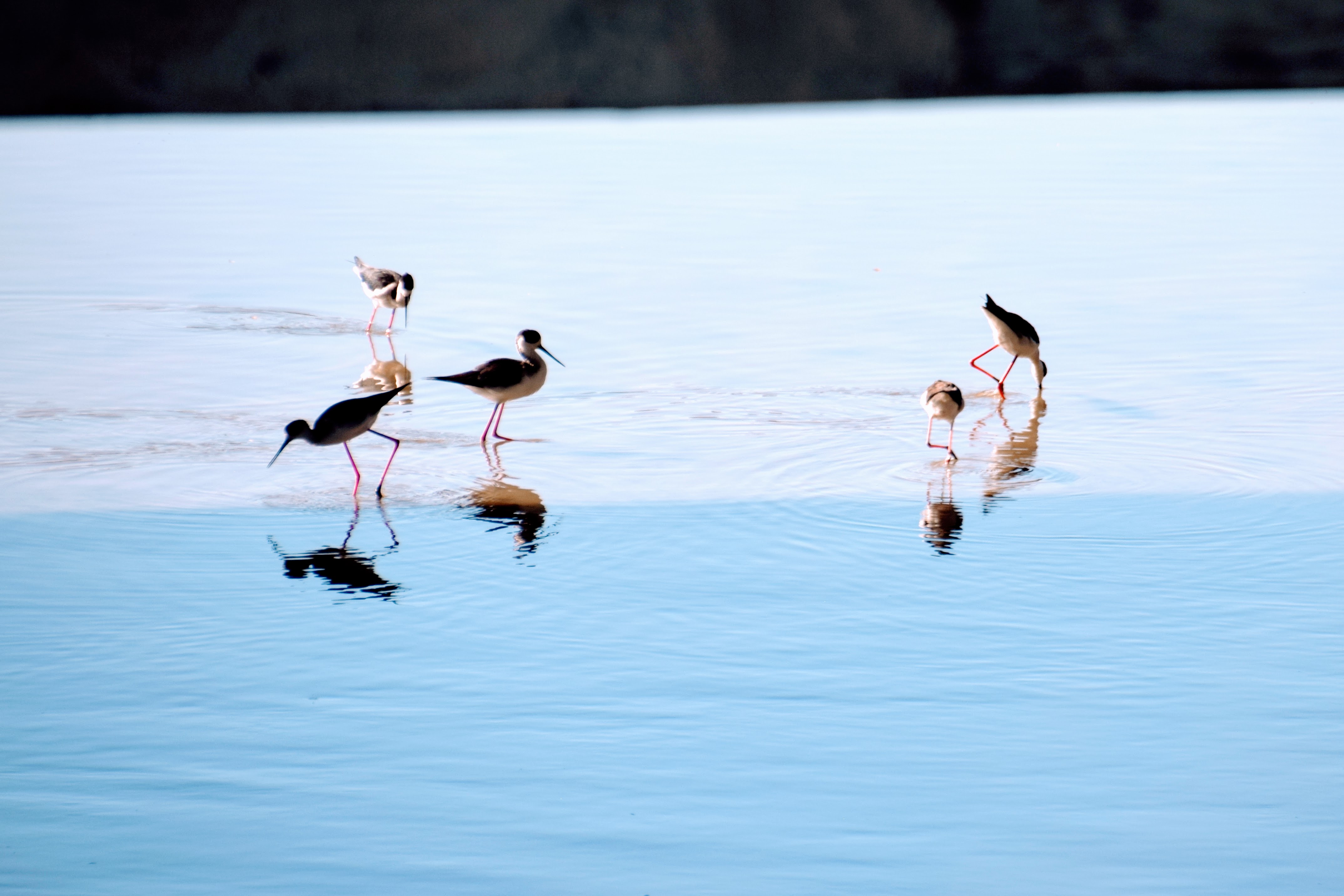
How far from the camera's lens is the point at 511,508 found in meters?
7.31

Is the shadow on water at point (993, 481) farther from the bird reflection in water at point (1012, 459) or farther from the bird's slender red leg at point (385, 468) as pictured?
the bird's slender red leg at point (385, 468)

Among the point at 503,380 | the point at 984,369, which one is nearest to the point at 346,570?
the point at 503,380

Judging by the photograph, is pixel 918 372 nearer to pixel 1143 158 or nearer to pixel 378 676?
pixel 378 676

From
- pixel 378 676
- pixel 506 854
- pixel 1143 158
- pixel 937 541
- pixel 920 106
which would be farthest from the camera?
pixel 920 106

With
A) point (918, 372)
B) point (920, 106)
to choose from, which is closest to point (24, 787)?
point (918, 372)

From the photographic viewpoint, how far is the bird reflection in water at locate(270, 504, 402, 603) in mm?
6113

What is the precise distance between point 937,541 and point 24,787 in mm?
3590

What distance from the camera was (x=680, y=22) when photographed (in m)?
34.2

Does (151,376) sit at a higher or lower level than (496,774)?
higher

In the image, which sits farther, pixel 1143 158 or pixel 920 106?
pixel 920 106

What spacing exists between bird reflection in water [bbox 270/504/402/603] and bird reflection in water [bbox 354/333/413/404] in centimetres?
315

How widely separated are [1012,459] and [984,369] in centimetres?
282

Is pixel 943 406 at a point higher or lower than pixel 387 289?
lower

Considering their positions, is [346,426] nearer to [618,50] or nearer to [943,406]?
[943,406]
